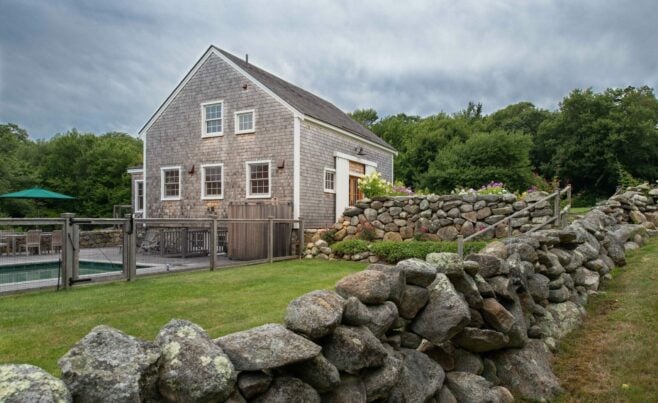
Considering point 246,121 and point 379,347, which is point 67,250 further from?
point 246,121

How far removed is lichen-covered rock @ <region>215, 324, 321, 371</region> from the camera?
1.98 metres

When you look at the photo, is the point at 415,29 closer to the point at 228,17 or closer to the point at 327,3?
the point at 327,3

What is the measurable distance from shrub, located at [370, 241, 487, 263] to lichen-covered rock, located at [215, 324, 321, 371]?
749 cm

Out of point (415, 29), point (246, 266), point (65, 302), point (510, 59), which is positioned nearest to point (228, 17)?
point (415, 29)

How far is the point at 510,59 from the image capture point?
21.6 metres

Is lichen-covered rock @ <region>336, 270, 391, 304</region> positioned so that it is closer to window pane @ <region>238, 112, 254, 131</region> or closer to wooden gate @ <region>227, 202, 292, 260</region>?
wooden gate @ <region>227, 202, 292, 260</region>

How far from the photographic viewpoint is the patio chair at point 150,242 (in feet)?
41.6

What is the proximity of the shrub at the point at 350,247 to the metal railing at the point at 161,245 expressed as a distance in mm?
1274

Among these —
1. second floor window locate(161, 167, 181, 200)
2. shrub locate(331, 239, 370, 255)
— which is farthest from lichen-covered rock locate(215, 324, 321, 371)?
second floor window locate(161, 167, 181, 200)

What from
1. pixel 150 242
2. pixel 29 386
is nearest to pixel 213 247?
pixel 150 242

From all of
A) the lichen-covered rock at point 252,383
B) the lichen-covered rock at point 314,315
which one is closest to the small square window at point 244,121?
the lichen-covered rock at point 314,315

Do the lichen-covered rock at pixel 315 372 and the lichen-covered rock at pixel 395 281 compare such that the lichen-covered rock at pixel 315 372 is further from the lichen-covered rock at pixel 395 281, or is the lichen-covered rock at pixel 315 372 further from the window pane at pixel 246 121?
the window pane at pixel 246 121

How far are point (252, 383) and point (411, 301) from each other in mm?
1539

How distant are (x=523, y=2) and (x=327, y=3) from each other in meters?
5.41
